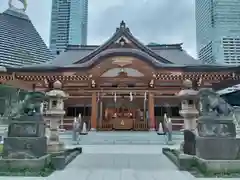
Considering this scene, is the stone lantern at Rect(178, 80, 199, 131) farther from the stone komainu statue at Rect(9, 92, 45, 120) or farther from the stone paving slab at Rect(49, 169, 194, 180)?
the stone komainu statue at Rect(9, 92, 45, 120)

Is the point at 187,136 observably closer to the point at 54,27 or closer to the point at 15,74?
the point at 15,74

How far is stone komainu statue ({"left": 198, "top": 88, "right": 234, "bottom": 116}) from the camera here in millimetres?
5254

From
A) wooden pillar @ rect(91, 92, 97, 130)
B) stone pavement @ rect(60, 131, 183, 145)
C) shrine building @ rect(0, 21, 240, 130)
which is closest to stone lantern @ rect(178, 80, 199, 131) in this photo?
stone pavement @ rect(60, 131, 183, 145)

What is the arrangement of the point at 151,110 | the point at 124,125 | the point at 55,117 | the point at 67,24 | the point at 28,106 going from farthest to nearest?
the point at 67,24
the point at 124,125
the point at 151,110
the point at 55,117
the point at 28,106

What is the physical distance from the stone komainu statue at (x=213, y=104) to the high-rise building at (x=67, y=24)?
231 feet

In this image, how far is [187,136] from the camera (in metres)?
6.06

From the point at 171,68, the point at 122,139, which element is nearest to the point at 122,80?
the point at 171,68

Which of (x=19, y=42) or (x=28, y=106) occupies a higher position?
(x=19, y=42)

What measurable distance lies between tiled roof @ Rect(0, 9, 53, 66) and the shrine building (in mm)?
27596

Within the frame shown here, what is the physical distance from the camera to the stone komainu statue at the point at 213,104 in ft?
17.2

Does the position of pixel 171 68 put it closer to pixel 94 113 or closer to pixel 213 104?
pixel 94 113

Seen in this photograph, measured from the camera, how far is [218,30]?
166ft

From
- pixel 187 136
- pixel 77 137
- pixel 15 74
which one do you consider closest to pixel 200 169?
pixel 187 136

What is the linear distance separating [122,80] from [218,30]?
44.3 m
